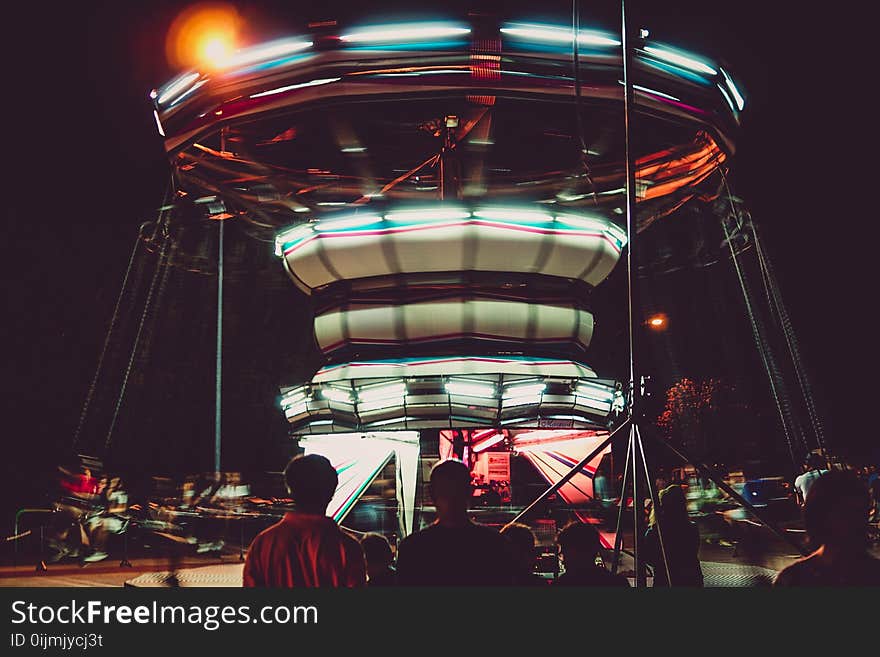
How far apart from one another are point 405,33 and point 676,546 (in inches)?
344

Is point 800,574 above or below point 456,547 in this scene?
below

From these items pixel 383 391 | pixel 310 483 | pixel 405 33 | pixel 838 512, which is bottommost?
pixel 838 512

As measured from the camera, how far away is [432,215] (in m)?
18.3

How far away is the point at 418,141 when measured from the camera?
19.8 m

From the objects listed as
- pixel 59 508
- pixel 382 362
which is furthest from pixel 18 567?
pixel 382 362

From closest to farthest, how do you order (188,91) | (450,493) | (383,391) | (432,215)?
(450,493) < (188,91) < (432,215) < (383,391)

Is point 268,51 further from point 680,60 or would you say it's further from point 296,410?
point 296,410

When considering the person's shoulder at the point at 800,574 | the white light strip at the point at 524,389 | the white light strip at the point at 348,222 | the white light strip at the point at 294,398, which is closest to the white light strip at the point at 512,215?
the white light strip at the point at 348,222

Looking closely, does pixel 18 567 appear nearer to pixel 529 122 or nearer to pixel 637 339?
pixel 529 122

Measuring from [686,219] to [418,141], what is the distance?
22.6 feet

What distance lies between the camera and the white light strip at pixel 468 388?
19.2 m

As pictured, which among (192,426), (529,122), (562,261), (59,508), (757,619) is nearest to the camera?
(757,619)

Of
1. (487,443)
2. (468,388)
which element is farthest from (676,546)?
(487,443)

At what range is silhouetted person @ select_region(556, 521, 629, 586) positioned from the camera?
16.1 feet
